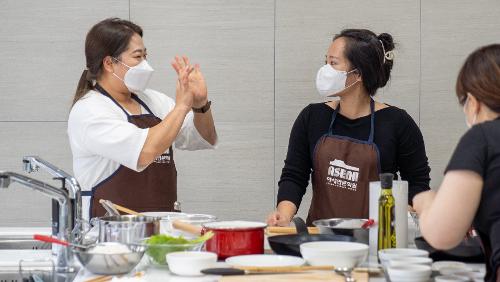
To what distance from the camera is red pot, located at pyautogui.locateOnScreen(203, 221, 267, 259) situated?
208cm

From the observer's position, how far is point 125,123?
2.83m

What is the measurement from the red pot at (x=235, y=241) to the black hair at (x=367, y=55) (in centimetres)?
121

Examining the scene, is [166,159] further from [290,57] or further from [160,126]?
[290,57]

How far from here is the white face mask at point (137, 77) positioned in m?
3.01

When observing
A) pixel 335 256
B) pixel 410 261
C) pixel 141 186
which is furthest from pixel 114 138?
pixel 410 261

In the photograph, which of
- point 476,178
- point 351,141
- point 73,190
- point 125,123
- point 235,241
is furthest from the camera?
point 351,141

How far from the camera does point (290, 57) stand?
3875 mm

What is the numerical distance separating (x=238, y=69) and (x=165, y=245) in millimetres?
2013

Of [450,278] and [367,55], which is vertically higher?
→ [367,55]

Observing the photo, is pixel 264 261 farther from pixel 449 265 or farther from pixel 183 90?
pixel 183 90

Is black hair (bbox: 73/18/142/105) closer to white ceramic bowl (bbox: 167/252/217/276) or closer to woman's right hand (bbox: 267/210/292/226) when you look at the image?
woman's right hand (bbox: 267/210/292/226)

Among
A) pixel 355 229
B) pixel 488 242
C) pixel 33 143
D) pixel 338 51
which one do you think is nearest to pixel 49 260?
pixel 355 229

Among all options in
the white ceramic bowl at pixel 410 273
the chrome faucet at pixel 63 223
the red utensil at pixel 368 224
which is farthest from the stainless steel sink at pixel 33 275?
the white ceramic bowl at pixel 410 273

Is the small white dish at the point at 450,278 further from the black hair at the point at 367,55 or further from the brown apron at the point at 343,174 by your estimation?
the black hair at the point at 367,55
